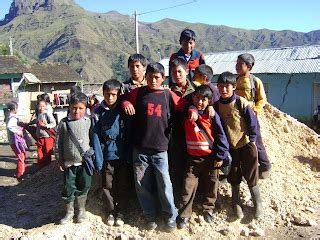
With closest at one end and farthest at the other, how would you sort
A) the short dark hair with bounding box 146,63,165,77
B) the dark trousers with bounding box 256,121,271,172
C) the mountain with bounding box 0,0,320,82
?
the short dark hair with bounding box 146,63,165,77, the dark trousers with bounding box 256,121,271,172, the mountain with bounding box 0,0,320,82

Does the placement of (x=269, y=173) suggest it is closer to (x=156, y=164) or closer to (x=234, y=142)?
(x=234, y=142)

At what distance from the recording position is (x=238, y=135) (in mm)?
4141

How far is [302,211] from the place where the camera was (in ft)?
15.4

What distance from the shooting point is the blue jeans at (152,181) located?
398 cm

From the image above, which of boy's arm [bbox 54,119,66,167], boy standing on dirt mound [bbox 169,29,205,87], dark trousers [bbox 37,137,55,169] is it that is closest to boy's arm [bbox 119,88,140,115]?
boy's arm [bbox 54,119,66,167]

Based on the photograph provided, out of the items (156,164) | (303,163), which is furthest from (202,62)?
(303,163)

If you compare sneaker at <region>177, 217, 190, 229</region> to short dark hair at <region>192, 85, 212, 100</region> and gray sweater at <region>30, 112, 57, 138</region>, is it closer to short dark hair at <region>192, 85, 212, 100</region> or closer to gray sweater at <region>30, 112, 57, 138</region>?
short dark hair at <region>192, 85, 212, 100</region>

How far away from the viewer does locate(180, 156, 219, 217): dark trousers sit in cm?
409

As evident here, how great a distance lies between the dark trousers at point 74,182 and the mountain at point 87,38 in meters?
86.0

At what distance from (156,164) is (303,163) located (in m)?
2.99

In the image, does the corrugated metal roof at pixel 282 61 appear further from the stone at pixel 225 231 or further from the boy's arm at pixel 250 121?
the stone at pixel 225 231

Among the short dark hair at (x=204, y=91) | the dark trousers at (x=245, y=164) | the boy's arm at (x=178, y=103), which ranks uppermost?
the short dark hair at (x=204, y=91)

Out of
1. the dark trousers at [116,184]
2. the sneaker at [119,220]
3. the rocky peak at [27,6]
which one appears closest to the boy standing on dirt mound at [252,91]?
the dark trousers at [116,184]

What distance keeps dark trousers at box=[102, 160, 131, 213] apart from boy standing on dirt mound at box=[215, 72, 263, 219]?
117cm
